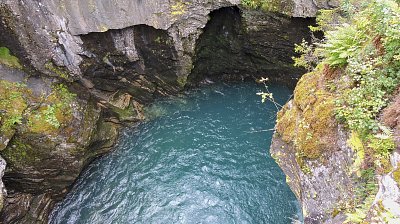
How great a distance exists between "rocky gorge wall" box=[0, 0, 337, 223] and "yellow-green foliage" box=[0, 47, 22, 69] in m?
0.14

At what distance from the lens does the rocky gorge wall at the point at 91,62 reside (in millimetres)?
9688

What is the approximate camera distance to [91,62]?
11.2m

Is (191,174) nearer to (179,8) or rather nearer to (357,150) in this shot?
(179,8)

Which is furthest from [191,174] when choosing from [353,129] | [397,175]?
[397,175]

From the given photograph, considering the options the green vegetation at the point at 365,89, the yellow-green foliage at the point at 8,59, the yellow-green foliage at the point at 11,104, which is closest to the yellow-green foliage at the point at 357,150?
the green vegetation at the point at 365,89

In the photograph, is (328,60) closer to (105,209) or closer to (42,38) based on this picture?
(105,209)

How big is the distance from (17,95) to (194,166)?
21.2 ft

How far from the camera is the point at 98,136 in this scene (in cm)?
1156

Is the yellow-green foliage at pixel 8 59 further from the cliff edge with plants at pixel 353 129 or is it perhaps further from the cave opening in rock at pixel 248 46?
the cliff edge with plants at pixel 353 129

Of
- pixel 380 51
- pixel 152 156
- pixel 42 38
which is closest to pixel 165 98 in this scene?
pixel 152 156

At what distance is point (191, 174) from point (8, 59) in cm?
734

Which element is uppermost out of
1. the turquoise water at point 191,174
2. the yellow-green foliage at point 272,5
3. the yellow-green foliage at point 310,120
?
the yellow-green foliage at point 272,5

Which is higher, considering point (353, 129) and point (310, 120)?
point (353, 129)

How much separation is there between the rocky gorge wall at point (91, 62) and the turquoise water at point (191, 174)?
92 cm
